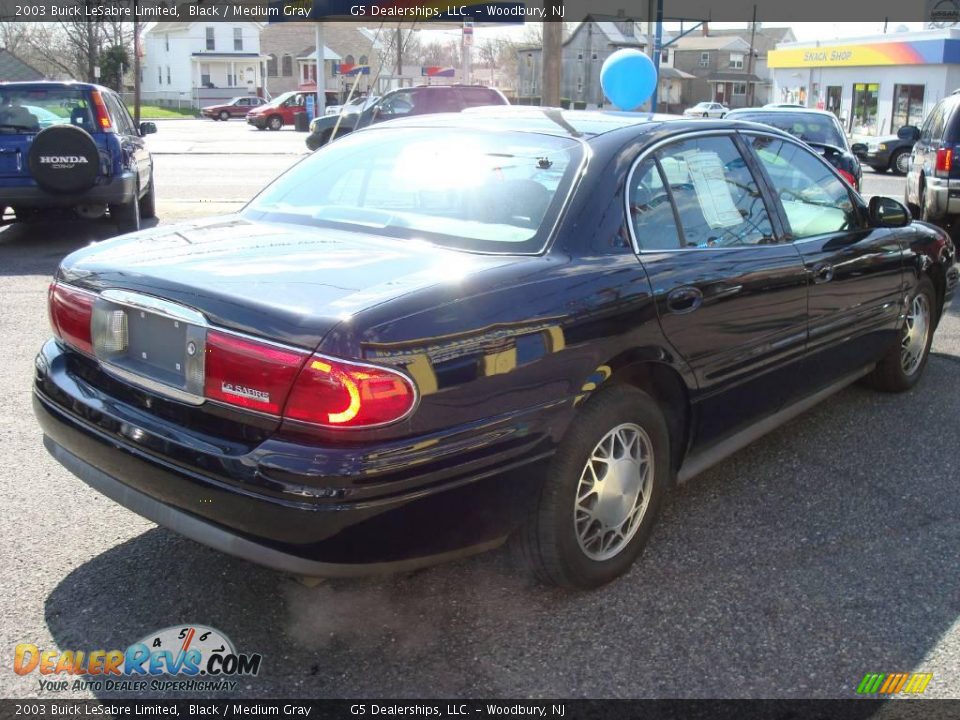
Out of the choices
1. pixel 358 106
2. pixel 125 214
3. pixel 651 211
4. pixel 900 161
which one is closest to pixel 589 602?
pixel 651 211

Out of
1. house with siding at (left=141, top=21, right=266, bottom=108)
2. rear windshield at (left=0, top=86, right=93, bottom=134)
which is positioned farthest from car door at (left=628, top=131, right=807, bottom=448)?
house with siding at (left=141, top=21, right=266, bottom=108)

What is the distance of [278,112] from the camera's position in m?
42.8

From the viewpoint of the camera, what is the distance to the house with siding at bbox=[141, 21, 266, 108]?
233ft

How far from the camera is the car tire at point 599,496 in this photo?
2918 millimetres

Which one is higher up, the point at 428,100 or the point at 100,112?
the point at 428,100

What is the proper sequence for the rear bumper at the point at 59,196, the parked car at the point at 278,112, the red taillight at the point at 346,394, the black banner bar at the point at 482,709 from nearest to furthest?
the red taillight at the point at 346,394, the black banner bar at the point at 482,709, the rear bumper at the point at 59,196, the parked car at the point at 278,112

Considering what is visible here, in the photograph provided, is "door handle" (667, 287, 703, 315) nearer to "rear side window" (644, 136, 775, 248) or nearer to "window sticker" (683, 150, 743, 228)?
"rear side window" (644, 136, 775, 248)

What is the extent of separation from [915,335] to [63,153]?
26.1 feet

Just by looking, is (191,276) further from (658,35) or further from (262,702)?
(658,35)

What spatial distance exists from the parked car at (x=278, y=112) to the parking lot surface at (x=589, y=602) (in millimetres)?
40442

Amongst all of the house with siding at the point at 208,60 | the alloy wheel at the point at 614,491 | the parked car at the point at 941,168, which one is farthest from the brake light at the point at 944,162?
the house with siding at the point at 208,60

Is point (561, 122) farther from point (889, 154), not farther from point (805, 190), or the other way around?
point (889, 154)

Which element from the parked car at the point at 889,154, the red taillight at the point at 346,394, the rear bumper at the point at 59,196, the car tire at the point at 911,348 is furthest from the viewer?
the parked car at the point at 889,154

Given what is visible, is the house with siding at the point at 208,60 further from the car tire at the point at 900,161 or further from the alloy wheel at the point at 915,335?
the alloy wheel at the point at 915,335
